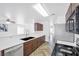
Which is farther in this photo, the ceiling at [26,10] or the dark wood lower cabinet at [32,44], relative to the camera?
the dark wood lower cabinet at [32,44]

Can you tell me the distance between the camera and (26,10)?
5.10ft

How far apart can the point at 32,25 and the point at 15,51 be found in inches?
19.7

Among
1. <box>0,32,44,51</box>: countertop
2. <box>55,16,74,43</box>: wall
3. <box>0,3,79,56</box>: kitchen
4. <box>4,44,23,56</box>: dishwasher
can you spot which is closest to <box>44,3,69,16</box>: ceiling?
<box>0,3,79,56</box>: kitchen

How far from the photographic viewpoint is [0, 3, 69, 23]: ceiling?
Result: 146 centimetres

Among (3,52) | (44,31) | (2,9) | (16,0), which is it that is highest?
(16,0)

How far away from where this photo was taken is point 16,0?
4.51 feet

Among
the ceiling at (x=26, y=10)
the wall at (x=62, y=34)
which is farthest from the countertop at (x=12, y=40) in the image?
the wall at (x=62, y=34)

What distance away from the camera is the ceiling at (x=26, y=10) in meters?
1.46

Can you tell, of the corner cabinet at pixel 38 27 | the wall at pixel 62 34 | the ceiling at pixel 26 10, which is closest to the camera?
the ceiling at pixel 26 10

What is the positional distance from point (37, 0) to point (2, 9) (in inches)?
22.5

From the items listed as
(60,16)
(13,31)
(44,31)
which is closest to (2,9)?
(13,31)

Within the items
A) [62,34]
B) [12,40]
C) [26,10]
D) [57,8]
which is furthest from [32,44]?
[57,8]

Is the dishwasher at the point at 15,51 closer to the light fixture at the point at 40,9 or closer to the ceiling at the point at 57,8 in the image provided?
the light fixture at the point at 40,9

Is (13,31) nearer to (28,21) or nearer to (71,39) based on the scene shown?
(28,21)
